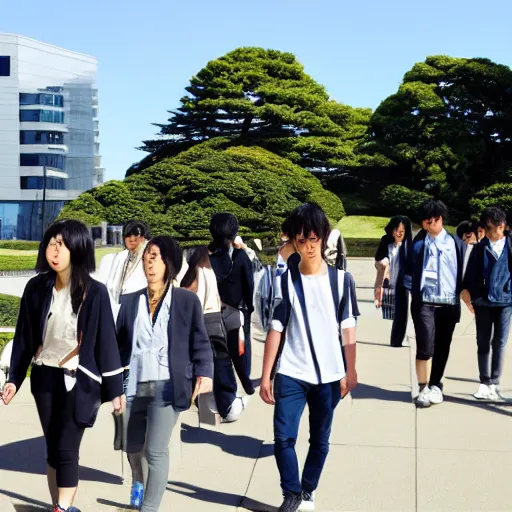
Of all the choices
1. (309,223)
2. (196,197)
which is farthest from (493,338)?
(196,197)

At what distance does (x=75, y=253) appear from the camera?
4.38 metres

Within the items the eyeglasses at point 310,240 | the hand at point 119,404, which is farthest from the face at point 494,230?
the hand at point 119,404

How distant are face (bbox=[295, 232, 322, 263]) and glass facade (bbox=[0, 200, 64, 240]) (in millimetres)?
74211

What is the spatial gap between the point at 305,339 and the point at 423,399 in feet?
10.3

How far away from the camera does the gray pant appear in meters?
4.46

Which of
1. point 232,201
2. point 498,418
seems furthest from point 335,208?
point 498,418

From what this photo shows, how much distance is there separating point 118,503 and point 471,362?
5.55 m

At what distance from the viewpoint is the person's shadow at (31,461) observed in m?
5.55

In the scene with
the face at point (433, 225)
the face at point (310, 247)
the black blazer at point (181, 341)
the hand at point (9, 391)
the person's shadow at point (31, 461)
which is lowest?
the person's shadow at point (31, 461)

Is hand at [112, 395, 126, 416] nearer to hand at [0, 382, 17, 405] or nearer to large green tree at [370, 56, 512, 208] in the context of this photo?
hand at [0, 382, 17, 405]

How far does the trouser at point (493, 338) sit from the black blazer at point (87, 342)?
13.2 feet

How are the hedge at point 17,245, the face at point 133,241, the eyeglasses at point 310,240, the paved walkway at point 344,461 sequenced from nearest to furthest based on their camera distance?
the eyeglasses at point 310,240
the paved walkway at point 344,461
the face at point 133,241
the hedge at point 17,245

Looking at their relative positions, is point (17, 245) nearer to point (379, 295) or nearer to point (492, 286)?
Result: point (379, 295)

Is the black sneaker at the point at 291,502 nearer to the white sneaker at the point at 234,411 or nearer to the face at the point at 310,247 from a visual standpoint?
the face at the point at 310,247
